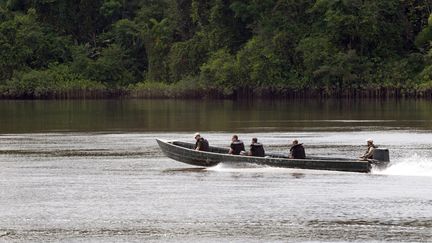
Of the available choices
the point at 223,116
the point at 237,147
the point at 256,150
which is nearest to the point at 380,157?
the point at 256,150

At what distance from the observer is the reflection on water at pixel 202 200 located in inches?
1078

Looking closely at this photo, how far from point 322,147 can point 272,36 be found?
5800cm

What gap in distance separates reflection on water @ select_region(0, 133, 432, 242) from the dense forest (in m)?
54.1

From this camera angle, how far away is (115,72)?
388 feet

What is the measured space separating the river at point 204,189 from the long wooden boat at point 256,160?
291mm

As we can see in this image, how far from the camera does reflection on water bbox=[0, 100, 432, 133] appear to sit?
64.2m

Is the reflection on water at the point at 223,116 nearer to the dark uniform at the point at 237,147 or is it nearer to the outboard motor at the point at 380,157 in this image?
the dark uniform at the point at 237,147

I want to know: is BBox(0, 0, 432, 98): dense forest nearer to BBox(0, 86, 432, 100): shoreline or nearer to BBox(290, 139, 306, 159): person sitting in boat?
BBox(0, 86, 432, 100): shoreline

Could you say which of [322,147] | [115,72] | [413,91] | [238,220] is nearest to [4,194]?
[238,220]

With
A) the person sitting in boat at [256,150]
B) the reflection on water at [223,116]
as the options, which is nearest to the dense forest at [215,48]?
the reflection on water at [223,116]

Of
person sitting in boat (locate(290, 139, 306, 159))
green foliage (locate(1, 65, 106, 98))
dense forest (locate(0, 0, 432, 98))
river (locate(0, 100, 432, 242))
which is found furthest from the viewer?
green foliage (locate(1, 65, 106, 98))

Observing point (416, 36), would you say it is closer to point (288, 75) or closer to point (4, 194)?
point (288, 75)

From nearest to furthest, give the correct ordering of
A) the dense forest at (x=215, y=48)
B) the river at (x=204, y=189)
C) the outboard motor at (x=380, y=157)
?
the river at (x=204, y=189), the outboard motor at (x=380, y=157), the dense forest at (x=215, y=48)

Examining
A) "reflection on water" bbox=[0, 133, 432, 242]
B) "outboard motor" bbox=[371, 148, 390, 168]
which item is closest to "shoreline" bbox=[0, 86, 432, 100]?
"reflection on water" bbox=[0, 133, 432, 242]
